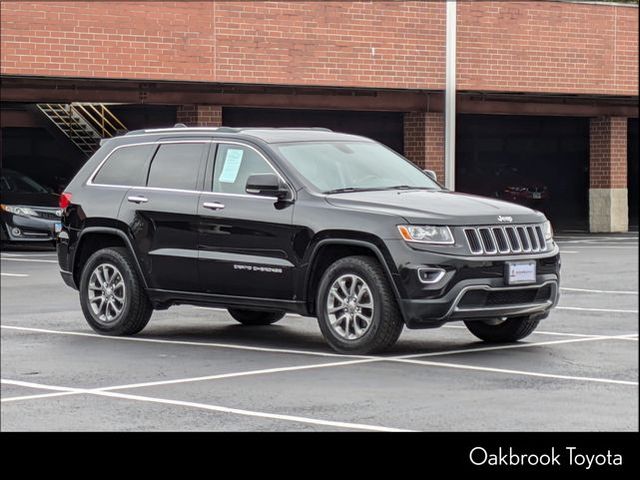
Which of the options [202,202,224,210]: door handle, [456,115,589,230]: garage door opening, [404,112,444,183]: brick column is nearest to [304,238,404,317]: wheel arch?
[202,202,224,210]: door handle

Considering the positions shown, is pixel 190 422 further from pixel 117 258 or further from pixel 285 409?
pixel 117 258

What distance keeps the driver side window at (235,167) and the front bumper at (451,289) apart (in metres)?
1.72

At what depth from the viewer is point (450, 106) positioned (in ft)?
86.7

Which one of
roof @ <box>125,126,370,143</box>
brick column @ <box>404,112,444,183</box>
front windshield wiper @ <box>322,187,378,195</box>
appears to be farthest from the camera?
brick column @ <box>404,112,444,183</box>

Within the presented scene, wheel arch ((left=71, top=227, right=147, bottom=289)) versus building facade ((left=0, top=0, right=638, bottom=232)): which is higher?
building facade ((left=0, top=0, right=638, bottom=232))

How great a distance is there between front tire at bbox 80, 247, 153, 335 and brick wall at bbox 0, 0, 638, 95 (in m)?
14.5

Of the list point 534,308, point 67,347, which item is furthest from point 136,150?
point 534,308

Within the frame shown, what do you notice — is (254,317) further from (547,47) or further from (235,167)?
(547,47)

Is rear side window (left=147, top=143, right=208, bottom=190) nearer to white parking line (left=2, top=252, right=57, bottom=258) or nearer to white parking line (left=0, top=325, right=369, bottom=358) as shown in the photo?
white parking line (left=0, top=325, right=369, bottom=358)

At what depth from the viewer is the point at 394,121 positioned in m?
45.1

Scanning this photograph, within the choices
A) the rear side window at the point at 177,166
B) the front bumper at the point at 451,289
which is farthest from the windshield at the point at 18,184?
the front bumper at the point at 451,289

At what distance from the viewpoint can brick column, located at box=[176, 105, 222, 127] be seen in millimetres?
30875

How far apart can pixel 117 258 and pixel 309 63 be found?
58.9ft

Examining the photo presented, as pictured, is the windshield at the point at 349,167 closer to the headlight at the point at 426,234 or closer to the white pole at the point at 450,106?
the headlight at the point at 426,234
